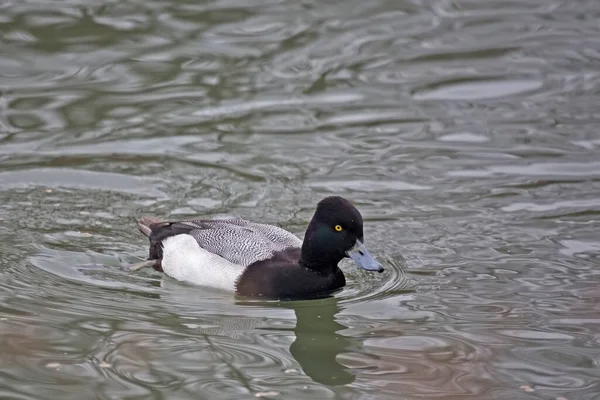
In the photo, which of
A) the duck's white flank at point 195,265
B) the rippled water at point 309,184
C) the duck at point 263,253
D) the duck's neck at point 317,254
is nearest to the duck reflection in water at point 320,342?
the rippled water at point 309,184

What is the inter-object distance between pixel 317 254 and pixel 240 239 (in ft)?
2.41

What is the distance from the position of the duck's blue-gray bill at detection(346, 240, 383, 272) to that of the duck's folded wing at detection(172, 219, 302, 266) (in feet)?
2.31

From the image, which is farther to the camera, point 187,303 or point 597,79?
point 597,79

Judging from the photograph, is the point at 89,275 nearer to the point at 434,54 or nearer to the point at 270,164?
the point at 270,164

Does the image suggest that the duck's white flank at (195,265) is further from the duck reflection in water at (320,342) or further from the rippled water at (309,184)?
the duck reflection in water at (320,342)

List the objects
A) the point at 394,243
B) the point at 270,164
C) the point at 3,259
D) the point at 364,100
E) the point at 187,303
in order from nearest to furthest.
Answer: the point at 187,303
the point at 3,259
the point at 394,243
the point at 270,164
the point at 364,100

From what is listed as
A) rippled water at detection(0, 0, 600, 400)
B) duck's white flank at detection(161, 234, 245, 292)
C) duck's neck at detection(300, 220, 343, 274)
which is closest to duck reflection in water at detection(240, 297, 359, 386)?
rippled water at detection(0, 0, 600, 400)

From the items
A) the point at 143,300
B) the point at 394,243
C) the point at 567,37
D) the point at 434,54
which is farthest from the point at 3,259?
the point at 567,37

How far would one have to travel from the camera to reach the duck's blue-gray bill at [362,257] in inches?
343

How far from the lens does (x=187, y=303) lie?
859 cm

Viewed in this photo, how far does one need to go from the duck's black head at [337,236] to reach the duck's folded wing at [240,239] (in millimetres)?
452

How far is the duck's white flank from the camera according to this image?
903 cm

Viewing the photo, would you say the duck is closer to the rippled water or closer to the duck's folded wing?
the duck's folded wing

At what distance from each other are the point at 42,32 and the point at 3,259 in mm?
6500
